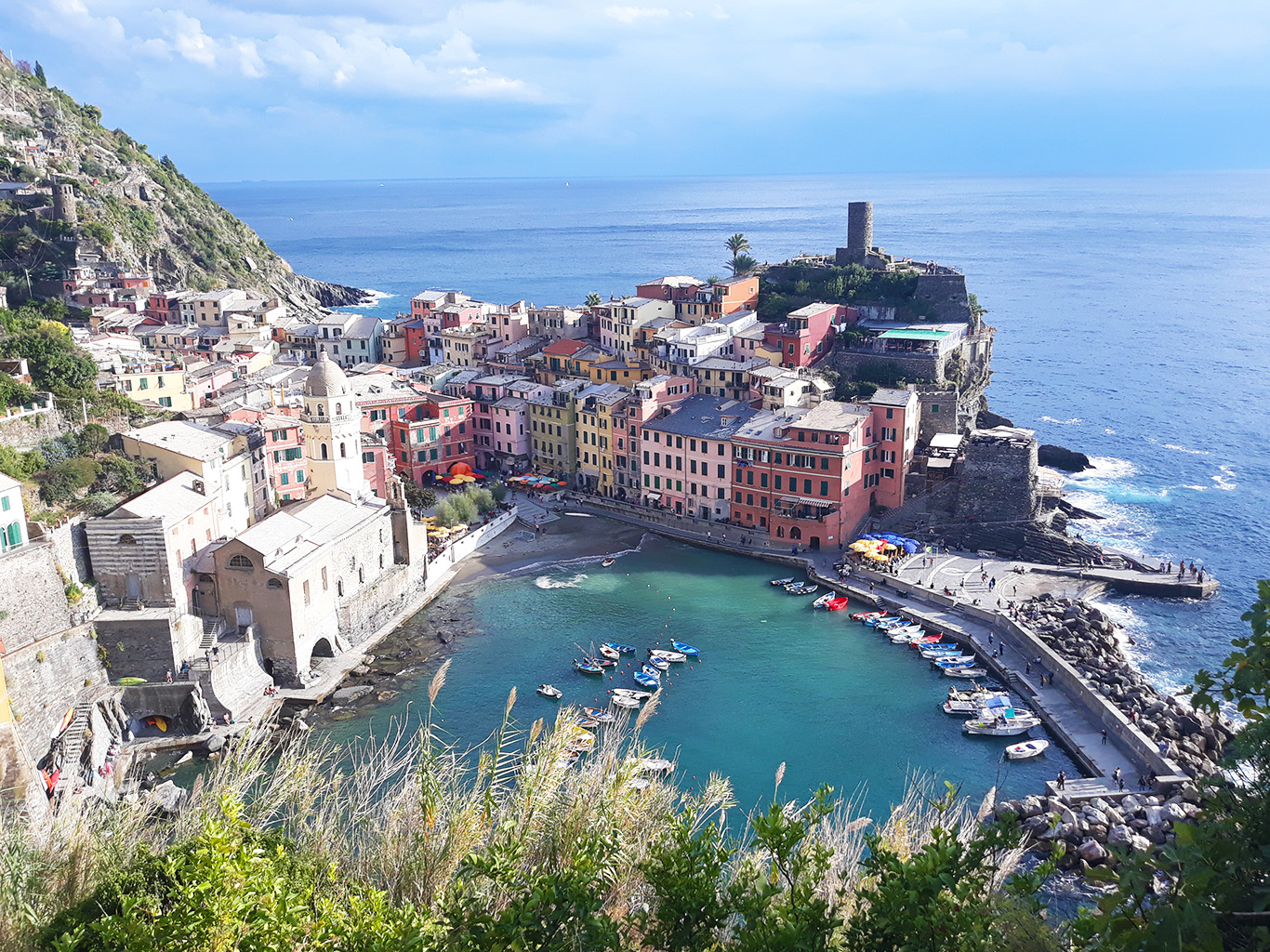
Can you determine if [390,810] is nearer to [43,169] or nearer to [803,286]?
[803,286]

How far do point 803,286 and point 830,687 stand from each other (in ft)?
136

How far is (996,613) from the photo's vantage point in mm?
41656

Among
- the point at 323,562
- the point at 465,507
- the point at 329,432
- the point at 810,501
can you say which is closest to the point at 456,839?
the point at 323,562

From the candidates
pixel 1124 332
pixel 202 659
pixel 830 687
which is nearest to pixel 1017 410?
pixel 1124 332

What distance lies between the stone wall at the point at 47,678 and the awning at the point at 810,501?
30.6m

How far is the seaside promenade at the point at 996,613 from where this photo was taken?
31.9 m

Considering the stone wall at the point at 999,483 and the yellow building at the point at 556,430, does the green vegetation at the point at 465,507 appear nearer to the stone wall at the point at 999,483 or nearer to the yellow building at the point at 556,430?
the yellow building at the point at 556,430

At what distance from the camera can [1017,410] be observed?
7756 cm

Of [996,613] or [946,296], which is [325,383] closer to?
[996,613]

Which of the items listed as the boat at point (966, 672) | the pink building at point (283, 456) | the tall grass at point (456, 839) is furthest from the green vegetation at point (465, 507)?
the tall grass at point (456, 839)

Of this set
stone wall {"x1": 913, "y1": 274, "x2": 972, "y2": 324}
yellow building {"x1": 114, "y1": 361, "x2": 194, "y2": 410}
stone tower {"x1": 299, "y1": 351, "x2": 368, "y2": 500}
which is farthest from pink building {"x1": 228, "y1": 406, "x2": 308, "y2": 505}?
stone wall {"x1": 913, "y1": 274, "x2": 972, "y2": 324}

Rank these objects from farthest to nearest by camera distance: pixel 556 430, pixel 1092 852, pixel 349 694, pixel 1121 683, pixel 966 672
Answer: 1. pixel 556 430
2. pixel 966 672
3. pixel 349 694
4. pixel 1121 683
5. pixel 1092 852

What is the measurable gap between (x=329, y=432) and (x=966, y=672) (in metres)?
28.4

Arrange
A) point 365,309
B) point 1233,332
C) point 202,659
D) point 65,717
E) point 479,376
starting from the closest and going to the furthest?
point 65,717 → point 202,659 → point 479,376 → point 1233,332 → point 365,309
